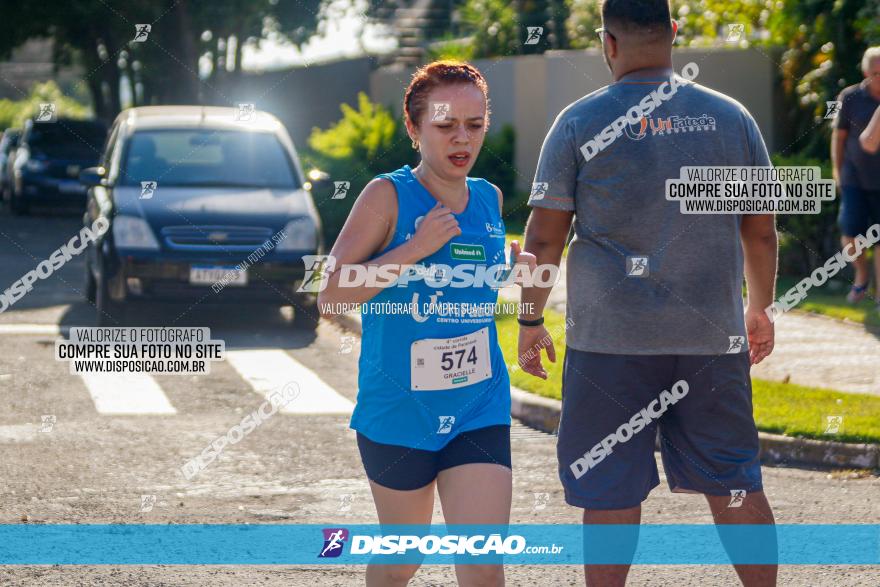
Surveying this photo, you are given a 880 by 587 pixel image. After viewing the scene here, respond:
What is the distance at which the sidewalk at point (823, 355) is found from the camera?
9.98m

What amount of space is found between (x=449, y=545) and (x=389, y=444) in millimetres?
342

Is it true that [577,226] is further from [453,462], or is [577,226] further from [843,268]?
[843,268]

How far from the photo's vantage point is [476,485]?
13.8 ft

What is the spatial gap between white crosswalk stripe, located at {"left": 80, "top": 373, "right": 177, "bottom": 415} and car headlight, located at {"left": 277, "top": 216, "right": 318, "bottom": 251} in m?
2.36

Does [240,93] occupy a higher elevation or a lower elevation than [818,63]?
lower

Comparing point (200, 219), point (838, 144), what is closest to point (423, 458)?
point (838, 144)

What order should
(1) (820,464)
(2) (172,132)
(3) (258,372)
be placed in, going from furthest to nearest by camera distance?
(2) (172,132), (3) (258,372), (1) (820,464)

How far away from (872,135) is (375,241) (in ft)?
24.2

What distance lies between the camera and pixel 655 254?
4566 mm

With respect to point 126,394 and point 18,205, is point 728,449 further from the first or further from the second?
point 18,205

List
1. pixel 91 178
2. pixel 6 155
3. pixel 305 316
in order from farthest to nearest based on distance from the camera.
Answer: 1. pixel 6 155
2. pixel 305 316
3. pixel 91 178

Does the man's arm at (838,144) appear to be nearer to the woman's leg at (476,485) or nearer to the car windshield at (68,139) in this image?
the woman's leg at (476,485)

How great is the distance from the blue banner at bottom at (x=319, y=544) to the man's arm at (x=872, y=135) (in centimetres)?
476

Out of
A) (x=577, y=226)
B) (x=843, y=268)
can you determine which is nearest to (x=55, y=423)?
(x=577, y=226)
